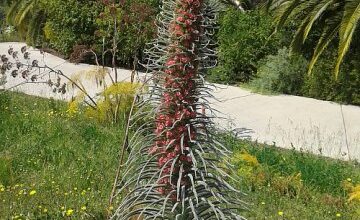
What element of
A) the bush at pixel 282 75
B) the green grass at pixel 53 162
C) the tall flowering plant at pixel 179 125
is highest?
the tall flowering plant at pixel 179 125

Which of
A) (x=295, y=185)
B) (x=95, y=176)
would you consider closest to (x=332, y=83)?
(x=295, y=185)

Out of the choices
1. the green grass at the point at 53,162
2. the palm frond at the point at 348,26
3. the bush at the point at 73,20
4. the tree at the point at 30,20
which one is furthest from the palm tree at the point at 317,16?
the tree at the point at 30,20

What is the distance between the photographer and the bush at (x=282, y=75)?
10961mm

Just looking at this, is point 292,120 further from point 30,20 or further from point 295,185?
point 30,20

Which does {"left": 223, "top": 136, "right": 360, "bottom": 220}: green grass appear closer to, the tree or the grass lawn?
the grass lawn

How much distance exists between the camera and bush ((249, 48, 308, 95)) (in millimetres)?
10961

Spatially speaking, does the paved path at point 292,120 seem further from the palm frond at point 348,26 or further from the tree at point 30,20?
the tree at point 30,20

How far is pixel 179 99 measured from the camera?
2787 mm

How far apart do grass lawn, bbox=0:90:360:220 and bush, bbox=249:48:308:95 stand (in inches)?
132

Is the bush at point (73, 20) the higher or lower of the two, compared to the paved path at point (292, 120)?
higher

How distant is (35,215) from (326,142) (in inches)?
166

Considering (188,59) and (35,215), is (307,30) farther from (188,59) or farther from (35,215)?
(188,59)

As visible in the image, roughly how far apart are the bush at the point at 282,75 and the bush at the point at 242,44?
471mm

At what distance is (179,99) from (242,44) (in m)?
9.04
